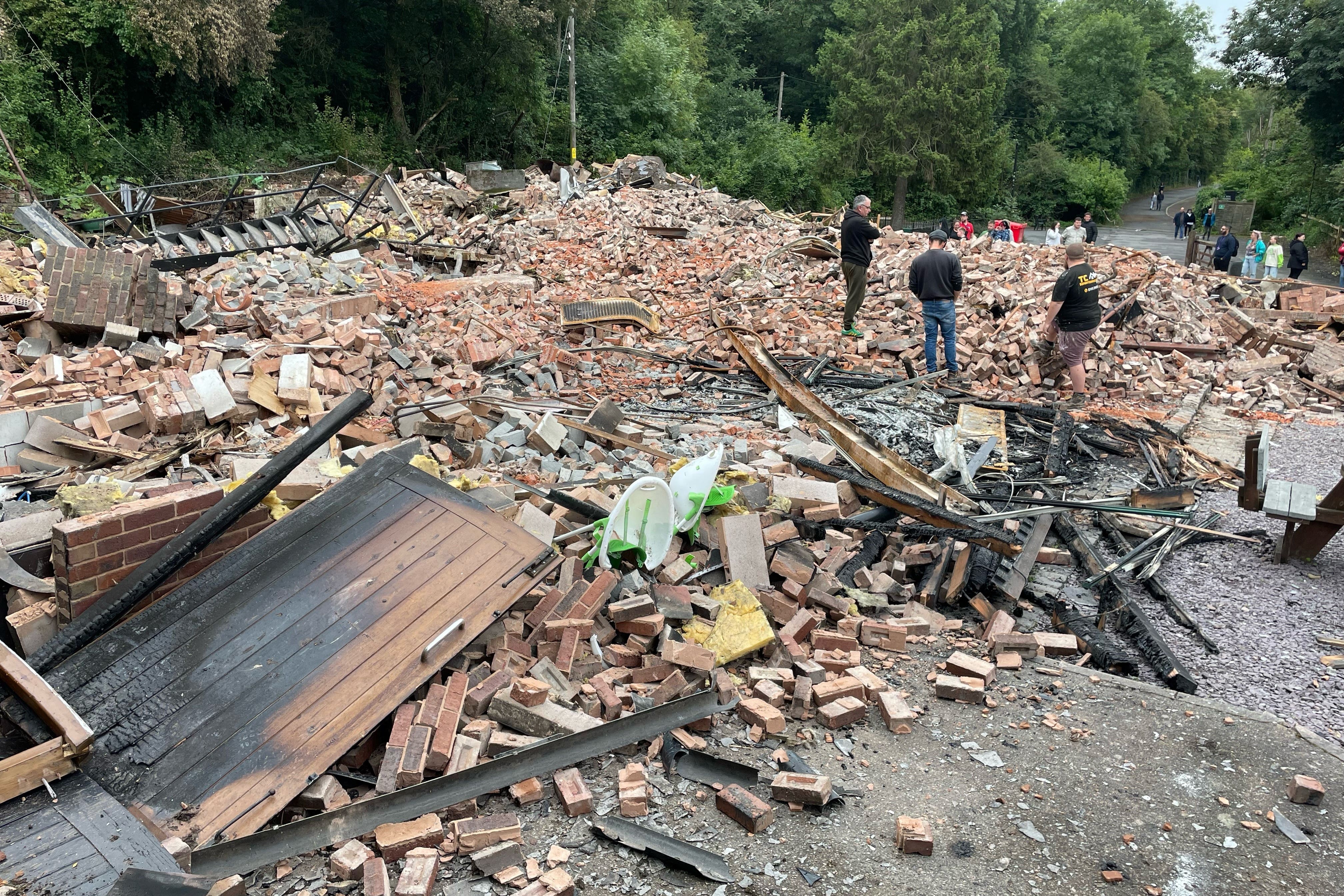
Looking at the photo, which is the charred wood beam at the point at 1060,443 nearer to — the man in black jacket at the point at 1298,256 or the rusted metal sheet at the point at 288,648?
the rusted metal sheet at the point at 288,648

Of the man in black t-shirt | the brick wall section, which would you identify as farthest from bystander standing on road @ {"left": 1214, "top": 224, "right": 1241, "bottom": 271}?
the brick wall section

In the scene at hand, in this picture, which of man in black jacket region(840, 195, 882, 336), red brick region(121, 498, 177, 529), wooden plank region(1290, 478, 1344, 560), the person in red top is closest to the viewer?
red brick region(121, 498, 177, 529)

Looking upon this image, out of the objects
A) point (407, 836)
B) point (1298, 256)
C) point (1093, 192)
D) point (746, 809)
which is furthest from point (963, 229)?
point (1093, 192)

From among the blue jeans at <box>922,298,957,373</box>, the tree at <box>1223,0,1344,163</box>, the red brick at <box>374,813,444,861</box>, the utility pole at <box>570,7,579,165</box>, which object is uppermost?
the tree at <box>1223,0,1344,163</box>

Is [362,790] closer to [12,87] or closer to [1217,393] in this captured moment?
[1217,393]

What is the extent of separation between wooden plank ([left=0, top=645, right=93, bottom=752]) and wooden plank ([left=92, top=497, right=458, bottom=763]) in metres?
0.13

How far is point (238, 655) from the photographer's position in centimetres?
353

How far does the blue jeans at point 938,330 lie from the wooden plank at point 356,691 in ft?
22.3

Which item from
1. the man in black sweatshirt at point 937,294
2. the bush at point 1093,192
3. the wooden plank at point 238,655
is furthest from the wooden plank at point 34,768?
the bush at point 1093,192

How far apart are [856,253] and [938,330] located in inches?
65.2

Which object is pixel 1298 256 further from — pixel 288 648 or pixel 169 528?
pixel 169 528

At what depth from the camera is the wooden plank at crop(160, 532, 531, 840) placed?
306 cm

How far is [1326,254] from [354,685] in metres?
33.6

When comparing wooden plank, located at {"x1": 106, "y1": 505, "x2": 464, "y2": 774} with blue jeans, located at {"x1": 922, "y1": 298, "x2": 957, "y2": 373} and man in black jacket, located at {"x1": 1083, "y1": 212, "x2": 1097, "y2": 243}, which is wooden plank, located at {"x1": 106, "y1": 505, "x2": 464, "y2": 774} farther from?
man in black jacket, located at {"x1": 1083, "y1": 212, "x2": 1097, "y2": 243}
